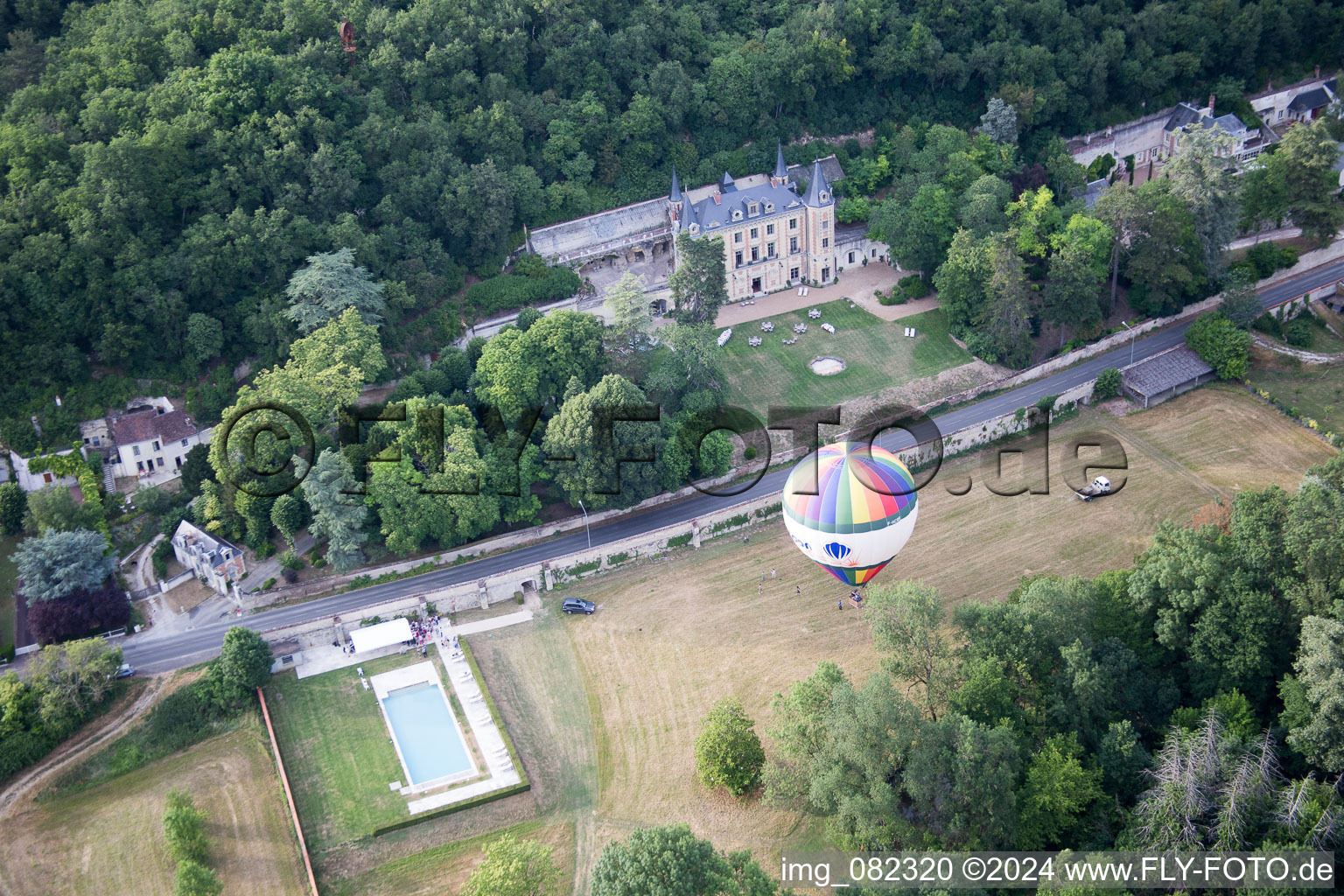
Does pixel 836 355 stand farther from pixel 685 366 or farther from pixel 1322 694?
pixel 1322 694

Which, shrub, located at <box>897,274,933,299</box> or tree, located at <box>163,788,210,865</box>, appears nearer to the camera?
tree, located at <box>163,788,210,865</box>

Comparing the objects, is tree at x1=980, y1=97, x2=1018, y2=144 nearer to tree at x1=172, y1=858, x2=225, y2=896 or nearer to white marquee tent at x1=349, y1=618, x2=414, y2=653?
white marquee tent at x1=349, y1=618, x2=414, y2=653

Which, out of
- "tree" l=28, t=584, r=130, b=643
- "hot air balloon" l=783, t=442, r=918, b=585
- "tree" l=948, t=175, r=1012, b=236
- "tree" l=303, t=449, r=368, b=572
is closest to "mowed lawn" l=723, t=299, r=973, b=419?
"tree" l=948, t=175, r=1012, b=236

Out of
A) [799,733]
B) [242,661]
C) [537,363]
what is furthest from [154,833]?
[537,363]

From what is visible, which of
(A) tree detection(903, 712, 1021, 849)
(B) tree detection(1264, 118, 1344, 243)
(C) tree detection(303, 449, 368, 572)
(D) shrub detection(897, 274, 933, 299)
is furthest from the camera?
(D) shrub detection(897, 274, 933, 299)

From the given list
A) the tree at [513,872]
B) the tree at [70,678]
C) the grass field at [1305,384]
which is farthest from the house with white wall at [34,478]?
the grass field at [1305,384]

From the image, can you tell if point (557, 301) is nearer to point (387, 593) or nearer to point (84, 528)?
point (387, 593)

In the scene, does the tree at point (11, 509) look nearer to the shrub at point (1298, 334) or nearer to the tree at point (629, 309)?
the tree at point (629, 309)
